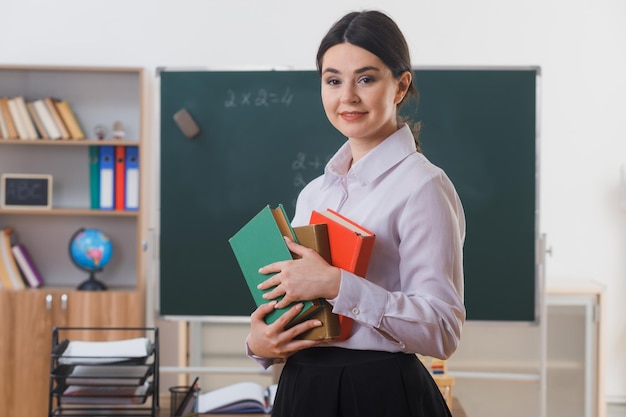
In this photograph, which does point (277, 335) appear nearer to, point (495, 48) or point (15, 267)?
point (15, 267)

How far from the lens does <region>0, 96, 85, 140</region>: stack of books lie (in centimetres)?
388

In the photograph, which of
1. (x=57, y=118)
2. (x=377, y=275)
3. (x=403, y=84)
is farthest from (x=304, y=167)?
(x=377, y=275)

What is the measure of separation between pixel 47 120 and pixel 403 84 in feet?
9.73

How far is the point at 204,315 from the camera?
3.23 metres

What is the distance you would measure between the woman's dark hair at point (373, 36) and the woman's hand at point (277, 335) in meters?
0.42

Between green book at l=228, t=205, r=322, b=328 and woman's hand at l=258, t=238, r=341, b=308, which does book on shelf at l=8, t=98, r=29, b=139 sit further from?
woman's hand at l=258, t=238, r=341, b=308

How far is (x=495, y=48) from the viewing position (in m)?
4.14

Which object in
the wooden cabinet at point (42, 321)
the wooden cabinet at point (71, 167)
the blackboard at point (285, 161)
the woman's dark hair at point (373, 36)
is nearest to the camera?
the woman's dark hair at point (373, 36)

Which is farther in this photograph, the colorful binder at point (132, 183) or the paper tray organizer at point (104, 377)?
the colorful binder at point (132, 183)

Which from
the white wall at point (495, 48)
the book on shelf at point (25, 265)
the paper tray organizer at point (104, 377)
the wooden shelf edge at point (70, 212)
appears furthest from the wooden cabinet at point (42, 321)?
the paper tray organizer at point (104, 377)

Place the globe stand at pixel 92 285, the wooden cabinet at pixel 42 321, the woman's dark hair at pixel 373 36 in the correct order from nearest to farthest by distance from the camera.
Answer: the woman's dark hair at pixel 373 36 < the wooden cabinet at pixel 42 321 < the globe stand at pixel 92 285

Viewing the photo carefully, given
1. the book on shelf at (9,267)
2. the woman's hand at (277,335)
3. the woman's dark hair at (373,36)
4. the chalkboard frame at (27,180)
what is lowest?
the book on shelf at (9,267)

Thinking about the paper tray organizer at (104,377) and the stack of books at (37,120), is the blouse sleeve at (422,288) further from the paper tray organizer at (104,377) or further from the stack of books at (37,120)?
the stack of books at (37,120)

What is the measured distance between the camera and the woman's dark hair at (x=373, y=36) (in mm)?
1259
